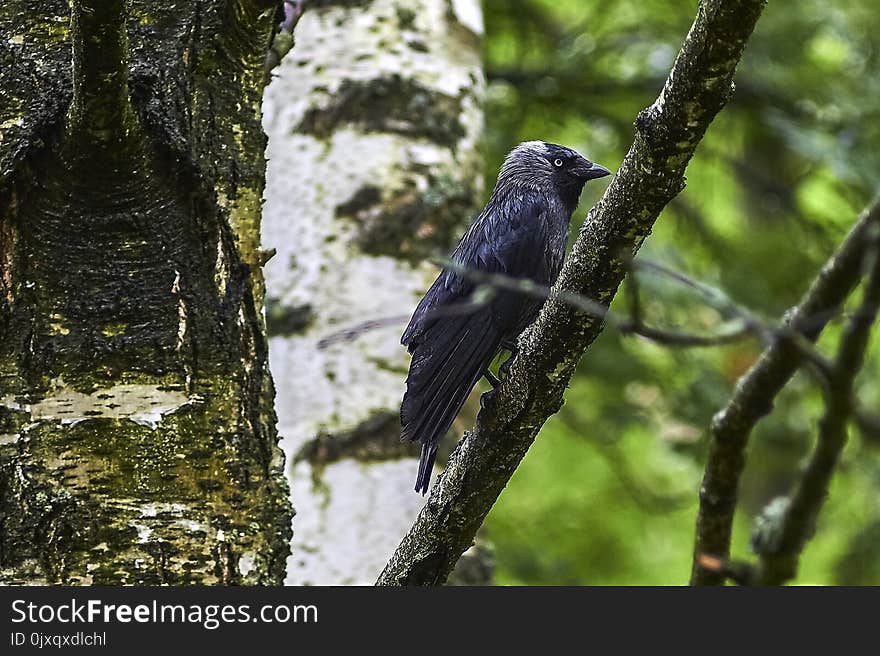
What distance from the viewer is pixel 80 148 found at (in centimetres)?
221

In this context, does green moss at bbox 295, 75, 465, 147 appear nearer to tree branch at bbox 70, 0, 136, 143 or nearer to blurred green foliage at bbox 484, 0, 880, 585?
blurred green foliage at bbox 484, 0, 880, 585

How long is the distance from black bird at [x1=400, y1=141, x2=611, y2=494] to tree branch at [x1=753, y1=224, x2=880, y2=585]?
3.12ft

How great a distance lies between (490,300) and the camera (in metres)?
3.15

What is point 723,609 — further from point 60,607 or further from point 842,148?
point 842,148

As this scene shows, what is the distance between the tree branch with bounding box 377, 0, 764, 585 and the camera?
72.4 inches

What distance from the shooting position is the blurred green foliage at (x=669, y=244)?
5738 mm

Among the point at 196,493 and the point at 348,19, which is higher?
the point at 348,19

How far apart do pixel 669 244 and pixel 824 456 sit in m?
3.97

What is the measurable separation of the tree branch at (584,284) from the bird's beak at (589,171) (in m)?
2.06

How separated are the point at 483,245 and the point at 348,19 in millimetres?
1123

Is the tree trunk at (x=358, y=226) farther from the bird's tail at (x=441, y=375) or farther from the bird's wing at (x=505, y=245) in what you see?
the bird's tail at (x=441, y=375)

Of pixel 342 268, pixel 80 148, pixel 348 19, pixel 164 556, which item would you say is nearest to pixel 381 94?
pixel 348 19

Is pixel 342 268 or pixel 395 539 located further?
pixel 342 268

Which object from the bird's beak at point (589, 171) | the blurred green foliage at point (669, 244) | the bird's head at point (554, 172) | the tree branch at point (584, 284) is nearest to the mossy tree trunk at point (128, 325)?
the tree branch at point (584, 284)
